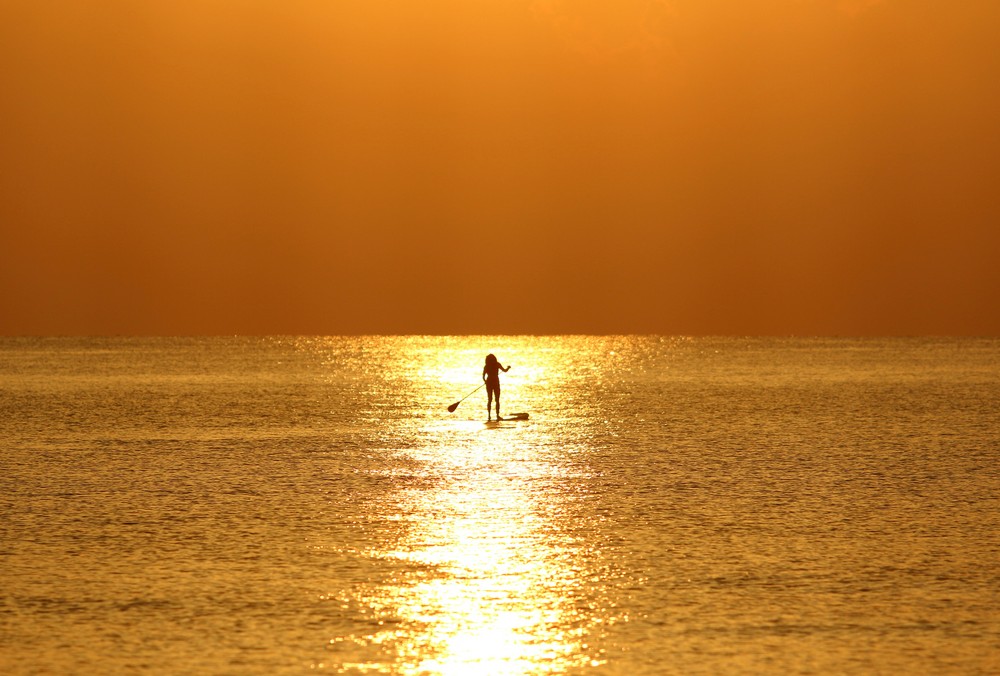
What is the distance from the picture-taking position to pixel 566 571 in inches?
456

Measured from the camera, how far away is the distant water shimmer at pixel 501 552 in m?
8.89

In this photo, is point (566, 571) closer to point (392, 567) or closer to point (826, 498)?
point (392, 567)

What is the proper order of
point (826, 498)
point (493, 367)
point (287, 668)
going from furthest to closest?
point (493, 367) → point (826, 498) → point (287, 668)

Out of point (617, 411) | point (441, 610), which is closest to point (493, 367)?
point (617, 411)

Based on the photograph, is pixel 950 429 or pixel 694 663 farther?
pixel 950 429

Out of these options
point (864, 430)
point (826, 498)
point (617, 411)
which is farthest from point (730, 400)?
point (826, 498)

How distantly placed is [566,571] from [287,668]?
3.79 meters

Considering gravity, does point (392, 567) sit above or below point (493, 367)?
below

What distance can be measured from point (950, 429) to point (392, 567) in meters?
20.7

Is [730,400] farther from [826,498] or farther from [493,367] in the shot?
[826,498]

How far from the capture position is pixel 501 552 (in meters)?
12.6

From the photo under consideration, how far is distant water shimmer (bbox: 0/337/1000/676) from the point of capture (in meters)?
8.89

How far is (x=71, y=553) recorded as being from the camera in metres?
12.7

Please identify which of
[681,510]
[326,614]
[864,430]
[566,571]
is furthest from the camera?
[864,430]
